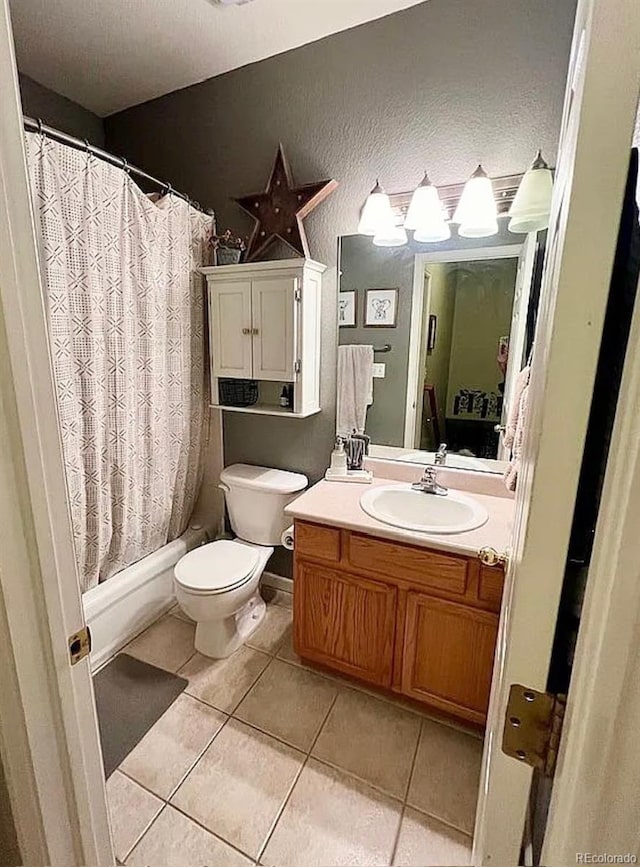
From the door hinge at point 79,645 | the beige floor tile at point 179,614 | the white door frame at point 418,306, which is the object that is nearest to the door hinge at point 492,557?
the white door frame at point 418,306

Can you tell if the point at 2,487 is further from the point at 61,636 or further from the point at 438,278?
the point at 438,278

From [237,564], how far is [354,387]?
3.17 feet

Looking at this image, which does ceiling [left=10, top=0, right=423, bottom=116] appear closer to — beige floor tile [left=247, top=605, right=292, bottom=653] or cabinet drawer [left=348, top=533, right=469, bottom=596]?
cabinet drawer [left=348, top=533, right=469, bottom=596]

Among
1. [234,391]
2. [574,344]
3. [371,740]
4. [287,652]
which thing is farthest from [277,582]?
[574,344]

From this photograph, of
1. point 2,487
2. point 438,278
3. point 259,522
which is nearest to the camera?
point 2,487

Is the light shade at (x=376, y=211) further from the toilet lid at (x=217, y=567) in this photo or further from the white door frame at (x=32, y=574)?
the toilet lid at (x=217, y=567)

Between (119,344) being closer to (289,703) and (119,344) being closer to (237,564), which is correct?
(237,564)

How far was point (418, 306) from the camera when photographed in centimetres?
179

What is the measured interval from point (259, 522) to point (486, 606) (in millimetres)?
1124

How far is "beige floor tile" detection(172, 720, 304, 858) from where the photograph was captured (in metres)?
1.24

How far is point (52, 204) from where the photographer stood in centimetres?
148

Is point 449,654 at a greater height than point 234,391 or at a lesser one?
lesser

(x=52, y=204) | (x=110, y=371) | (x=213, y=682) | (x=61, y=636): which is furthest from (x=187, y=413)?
(x=61, y=636)

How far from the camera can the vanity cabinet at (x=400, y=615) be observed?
4.56ft
